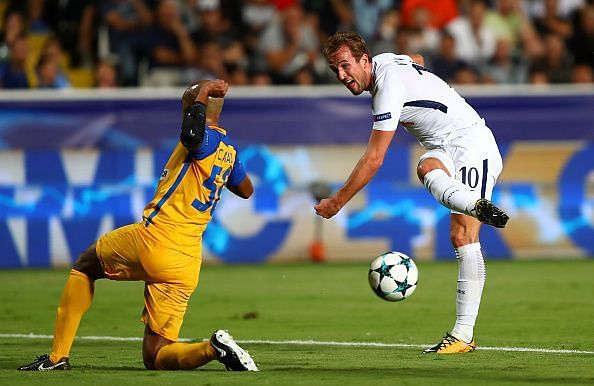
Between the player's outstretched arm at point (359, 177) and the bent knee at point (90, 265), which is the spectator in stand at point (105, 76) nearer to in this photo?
the player's outstretched arm at point (359, 177)

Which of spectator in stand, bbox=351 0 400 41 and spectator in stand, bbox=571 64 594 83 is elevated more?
spectator in stand, bbox=351 0 400 41

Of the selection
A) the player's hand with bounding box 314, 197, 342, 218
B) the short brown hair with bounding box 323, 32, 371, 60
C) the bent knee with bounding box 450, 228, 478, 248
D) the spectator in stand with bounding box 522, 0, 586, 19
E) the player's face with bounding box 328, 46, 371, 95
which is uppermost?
the spectator in stand with bounding box 522, 0, 586, 19

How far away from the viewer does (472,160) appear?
8.51 metres

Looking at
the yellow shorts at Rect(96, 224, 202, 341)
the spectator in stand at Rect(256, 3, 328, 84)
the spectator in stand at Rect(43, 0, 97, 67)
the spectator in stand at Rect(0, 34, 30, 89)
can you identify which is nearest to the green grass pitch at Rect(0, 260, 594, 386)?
the yellow shorts at Rect(96, 224, 202, 341)

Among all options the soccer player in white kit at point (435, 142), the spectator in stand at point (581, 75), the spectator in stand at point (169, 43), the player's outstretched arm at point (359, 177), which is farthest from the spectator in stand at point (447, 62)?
the player's outstretched arm at point (359, 177)

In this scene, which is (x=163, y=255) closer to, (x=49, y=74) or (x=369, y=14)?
(x=49, y=74)

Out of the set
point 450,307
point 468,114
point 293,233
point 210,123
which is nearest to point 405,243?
point 293,233

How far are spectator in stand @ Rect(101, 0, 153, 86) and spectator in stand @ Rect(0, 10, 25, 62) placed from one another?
127 centimetres

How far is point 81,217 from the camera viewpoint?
15.0 m

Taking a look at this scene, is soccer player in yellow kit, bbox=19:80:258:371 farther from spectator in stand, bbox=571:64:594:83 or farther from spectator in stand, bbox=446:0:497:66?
spectator in stand, bbox=446:0:497:66

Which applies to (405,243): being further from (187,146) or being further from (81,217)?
(187,146)

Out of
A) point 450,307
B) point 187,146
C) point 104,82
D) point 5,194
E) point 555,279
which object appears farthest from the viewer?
point 104,82

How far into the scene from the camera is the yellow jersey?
7.53m

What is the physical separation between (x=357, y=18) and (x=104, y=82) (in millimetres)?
4266
